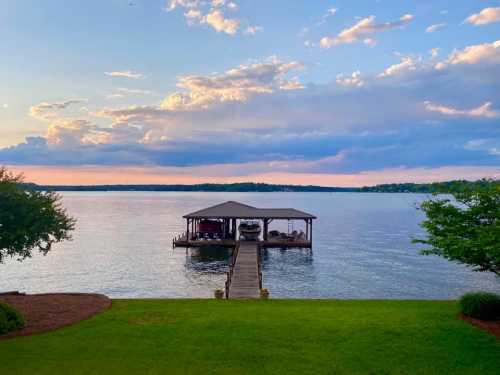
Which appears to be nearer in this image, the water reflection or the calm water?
the calm water

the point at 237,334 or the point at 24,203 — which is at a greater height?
the point at 24,203

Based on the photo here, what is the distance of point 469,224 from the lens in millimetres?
14852

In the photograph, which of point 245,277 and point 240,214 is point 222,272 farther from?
point 240,214

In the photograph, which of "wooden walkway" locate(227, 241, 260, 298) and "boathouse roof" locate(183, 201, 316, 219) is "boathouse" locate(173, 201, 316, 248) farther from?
"wooden walkway" locate(227, 241, 260, 298)

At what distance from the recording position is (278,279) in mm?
39969

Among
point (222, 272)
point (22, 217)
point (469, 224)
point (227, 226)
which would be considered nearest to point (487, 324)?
point (469, 224)

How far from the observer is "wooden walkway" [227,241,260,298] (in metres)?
28.8

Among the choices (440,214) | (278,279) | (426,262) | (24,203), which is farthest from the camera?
(426,262)

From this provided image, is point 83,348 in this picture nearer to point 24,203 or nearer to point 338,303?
point 24,203

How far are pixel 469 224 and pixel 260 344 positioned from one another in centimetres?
867

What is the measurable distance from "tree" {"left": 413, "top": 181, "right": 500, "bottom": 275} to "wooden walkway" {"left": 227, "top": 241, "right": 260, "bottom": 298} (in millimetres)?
15118

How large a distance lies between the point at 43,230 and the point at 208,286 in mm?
20125

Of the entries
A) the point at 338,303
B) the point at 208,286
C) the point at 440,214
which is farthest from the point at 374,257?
the point at 440,214

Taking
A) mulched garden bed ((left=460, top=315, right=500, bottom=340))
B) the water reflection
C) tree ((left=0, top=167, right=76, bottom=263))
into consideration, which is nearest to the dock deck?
the water reflection
